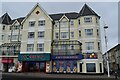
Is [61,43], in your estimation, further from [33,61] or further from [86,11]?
[86,11]

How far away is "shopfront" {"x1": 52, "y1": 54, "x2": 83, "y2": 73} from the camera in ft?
108

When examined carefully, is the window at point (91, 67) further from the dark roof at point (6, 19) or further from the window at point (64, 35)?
the dark roof at point (6, 19)

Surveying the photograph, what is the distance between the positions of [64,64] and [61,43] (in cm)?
440

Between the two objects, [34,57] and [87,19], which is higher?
[87,19]

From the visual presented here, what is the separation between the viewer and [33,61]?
1375 inches

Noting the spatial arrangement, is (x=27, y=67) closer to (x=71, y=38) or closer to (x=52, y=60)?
(x=52, y=60)

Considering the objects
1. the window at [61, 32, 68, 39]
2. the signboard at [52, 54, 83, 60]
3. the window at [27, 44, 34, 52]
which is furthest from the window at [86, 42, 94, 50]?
the window at [27, 44, 34, 52]

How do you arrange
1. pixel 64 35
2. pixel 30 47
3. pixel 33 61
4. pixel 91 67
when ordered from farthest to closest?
pixel 64 35 < pixel 30 47 < pixel 33 61 < pixel 91 67

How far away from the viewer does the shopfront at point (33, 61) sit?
33.5m

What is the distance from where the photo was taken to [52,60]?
3425cm

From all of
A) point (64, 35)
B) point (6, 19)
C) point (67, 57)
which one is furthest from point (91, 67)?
point (6, 19)

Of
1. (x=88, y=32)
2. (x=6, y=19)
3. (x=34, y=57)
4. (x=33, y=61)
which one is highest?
(x=6, y=19)

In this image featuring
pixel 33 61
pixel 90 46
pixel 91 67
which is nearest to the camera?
pixel 91 67

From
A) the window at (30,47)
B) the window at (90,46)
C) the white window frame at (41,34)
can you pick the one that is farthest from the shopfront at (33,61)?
the window at (90,46)
